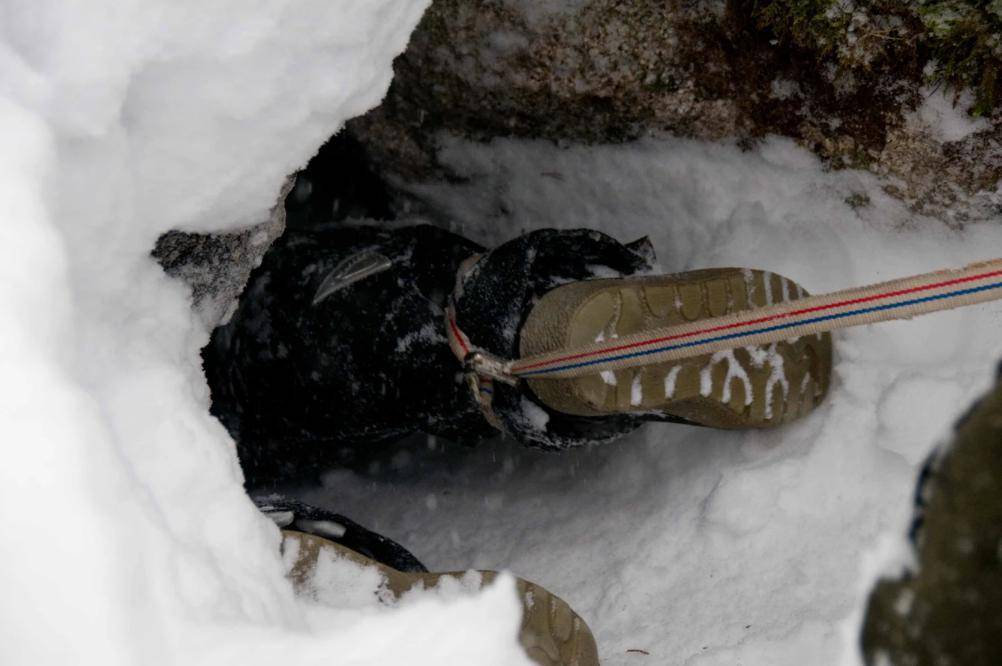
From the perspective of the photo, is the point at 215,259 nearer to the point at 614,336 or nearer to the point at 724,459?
the point at 614,336

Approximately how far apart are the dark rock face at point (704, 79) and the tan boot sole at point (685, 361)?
0.84ft

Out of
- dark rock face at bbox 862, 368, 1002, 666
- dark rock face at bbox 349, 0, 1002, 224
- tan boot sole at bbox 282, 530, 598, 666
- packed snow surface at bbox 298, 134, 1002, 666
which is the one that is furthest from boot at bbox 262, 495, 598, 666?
dark rock face at bbox 349, 0, 1002, 224

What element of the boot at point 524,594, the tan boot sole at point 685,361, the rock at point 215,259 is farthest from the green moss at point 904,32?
the boot at point 524,594

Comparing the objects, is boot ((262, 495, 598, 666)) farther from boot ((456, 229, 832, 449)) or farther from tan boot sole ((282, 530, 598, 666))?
boot ((456, 229, 832, 449))

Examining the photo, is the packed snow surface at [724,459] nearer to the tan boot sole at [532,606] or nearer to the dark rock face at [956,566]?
the tan boot sole at [532,606]

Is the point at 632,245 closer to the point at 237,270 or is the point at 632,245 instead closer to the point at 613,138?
the point at 613,138

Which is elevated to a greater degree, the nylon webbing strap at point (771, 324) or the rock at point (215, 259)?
the rock at point (215, 259)

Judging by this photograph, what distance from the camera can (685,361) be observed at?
122 centimetres

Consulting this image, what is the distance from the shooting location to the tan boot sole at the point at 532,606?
3.07 feet

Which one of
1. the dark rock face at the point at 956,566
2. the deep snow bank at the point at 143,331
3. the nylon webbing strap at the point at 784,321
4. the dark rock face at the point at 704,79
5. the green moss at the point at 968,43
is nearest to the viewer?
the dark rock face at the point at 956,566

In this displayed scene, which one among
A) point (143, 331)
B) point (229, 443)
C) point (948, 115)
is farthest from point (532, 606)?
point (948, 115)

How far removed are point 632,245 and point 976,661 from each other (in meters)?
1.00

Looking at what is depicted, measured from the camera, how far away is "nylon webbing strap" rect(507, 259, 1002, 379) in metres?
0.86

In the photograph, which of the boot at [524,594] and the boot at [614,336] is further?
the boot at [614,336]
